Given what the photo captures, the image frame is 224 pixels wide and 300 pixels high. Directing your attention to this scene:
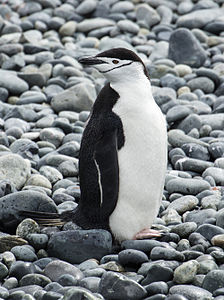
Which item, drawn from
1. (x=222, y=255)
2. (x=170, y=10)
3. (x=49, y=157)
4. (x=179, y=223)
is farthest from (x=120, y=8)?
(x=222, y=255)

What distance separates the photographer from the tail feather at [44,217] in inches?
188

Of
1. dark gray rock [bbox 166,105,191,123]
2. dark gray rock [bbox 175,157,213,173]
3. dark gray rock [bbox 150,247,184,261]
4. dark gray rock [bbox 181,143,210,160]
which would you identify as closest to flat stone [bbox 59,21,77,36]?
dark gray rock [bbox 166,105,191,123]

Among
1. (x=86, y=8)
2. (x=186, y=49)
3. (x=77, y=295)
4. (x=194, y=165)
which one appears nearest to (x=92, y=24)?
(x=86, y=8)

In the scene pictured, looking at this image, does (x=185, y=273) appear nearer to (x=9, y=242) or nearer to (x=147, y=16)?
(x=9, y=242)

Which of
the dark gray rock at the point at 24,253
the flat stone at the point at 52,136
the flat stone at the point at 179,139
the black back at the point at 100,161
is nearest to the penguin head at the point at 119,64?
the black back at the point at 100,161

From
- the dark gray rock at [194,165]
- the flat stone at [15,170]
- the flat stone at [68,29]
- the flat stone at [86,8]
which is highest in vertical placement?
the flat stone at [15,170]

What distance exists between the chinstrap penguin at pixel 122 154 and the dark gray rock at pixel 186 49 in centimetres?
448

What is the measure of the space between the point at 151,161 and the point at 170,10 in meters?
6.59

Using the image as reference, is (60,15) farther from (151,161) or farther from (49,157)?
(151,161)

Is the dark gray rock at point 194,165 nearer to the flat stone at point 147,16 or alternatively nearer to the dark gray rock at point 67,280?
the dark gray rock at point 67,280

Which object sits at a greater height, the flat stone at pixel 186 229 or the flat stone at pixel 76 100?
the flat stone at pixel 186 229

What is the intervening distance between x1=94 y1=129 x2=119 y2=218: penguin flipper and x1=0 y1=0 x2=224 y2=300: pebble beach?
24cm

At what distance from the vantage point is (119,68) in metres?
4.57

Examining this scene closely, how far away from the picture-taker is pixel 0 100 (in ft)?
26.0
